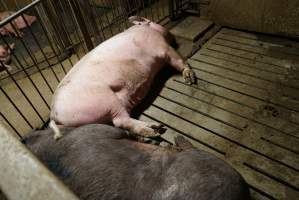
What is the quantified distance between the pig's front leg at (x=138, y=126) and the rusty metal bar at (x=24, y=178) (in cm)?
186

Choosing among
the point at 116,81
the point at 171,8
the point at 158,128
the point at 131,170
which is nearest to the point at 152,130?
the point at 158,128

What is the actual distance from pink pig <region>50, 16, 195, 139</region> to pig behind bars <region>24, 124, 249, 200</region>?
35 cm

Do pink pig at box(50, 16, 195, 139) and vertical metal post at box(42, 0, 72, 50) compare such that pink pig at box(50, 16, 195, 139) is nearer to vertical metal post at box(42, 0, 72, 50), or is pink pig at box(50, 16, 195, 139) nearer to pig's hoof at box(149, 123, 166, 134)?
pig's hoof at box(149, 123, 166, 134)

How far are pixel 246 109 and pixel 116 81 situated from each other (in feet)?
4.60

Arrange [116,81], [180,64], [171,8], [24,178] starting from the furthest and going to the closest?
[171,8] < [180,64] < [116,81] < [24,178]

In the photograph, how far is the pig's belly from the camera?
2.64 m

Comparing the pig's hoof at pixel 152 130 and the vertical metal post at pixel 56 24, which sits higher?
the vertical metal post at pixel 56 24

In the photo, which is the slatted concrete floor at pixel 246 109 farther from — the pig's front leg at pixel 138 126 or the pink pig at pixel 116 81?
the pink pig at pixel 116 81

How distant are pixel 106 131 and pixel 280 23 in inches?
107

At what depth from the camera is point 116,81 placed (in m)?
2.96

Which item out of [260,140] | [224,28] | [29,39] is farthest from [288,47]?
[29,39]

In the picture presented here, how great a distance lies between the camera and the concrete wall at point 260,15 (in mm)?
3420

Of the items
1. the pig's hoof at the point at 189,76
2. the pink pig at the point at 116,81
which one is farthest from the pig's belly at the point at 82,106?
the pig's hoof at the point at 189,76

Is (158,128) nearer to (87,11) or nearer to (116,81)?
(116,81)
